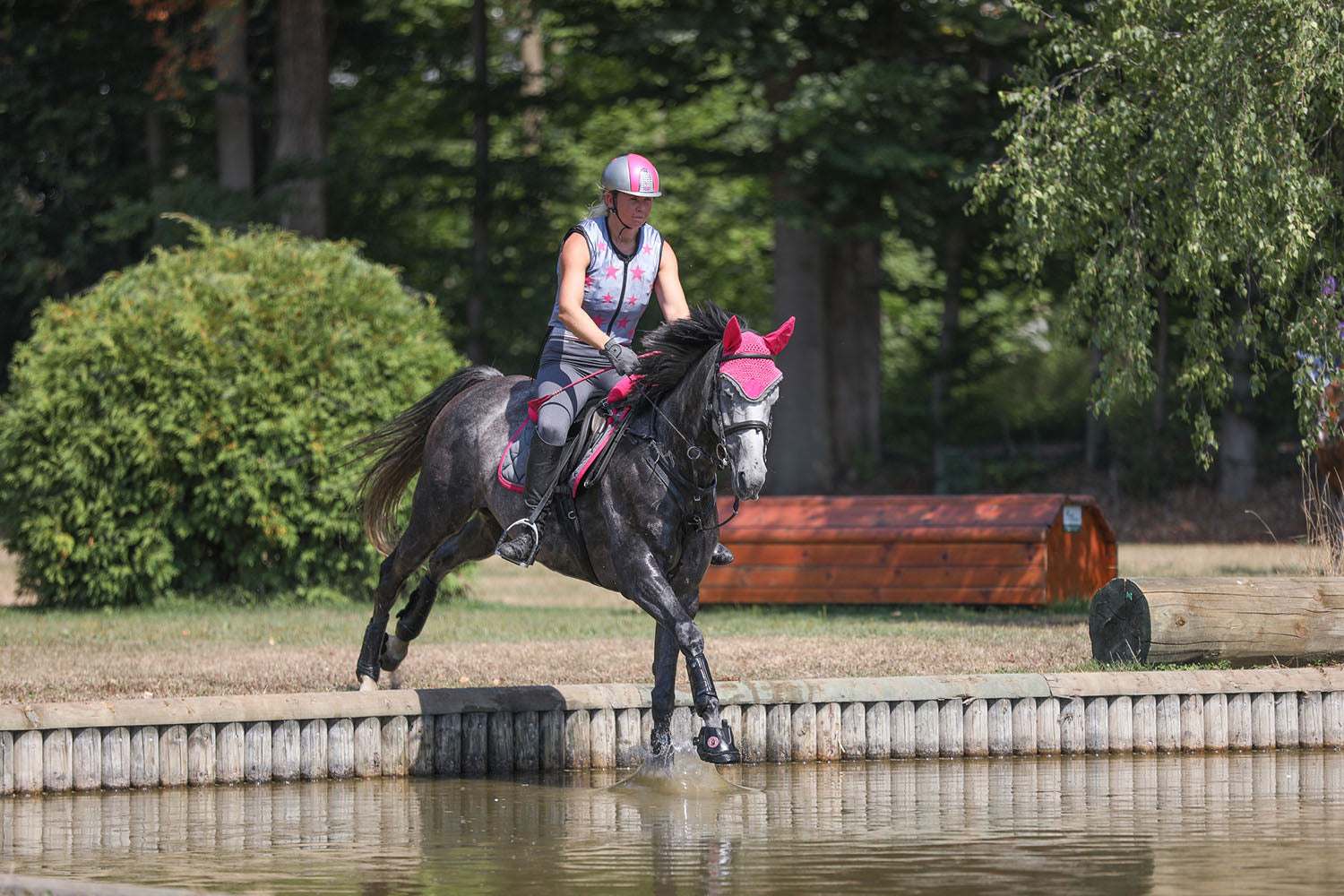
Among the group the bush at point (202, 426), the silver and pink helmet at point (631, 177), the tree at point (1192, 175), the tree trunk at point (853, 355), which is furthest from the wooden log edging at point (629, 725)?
the tree trunk at point (853, 355)

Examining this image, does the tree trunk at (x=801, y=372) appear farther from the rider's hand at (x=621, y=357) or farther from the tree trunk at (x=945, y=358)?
the rider's hand at (x=621, y=357)

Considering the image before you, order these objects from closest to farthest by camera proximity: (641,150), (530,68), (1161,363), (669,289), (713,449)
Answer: (713,449) < (669,289) < (1161,363) < (641,150) < (530,68)

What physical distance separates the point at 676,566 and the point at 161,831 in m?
2.74

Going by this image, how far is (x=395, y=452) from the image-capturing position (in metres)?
10.1

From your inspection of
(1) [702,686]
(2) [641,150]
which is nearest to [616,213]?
(1) [702,686]

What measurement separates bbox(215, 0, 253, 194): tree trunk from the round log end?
64.0 feet

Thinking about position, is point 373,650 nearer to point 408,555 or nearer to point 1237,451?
point 408,555

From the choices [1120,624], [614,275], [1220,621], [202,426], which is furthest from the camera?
[202,426]

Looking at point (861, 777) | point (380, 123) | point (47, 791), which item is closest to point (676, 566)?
point (861, 777)

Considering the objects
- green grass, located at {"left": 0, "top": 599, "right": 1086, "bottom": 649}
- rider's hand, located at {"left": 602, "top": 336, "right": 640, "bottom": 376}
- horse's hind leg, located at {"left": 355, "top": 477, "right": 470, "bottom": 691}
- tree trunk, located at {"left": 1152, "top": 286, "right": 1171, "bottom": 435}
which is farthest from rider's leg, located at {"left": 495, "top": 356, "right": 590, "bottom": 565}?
tree trunk, located at {"left": 1152, "top": 286, "right": 1171, "bottom": 435}

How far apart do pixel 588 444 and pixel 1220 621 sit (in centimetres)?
Answer: 430

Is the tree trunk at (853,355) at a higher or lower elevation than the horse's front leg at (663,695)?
higher

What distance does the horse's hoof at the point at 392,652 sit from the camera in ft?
30.6

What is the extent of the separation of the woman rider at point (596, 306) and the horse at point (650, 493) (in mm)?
194
